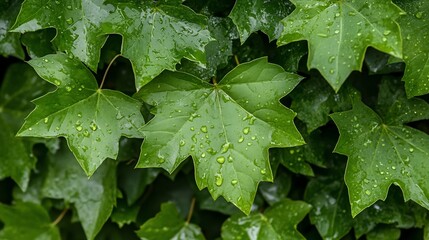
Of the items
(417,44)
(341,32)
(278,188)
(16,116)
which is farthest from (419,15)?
(16,116)

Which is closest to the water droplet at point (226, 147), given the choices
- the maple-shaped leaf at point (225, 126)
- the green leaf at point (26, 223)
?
the maple-shaped leaf at point (225, 126)

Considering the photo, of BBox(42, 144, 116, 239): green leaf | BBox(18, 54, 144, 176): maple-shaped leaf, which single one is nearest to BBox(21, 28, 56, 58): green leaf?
BBox(18, 54, 144, 176): maple-shaped leaf

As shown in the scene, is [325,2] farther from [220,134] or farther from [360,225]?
[360,225]

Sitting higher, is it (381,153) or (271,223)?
(381,153)

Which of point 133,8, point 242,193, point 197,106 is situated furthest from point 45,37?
point 242,193

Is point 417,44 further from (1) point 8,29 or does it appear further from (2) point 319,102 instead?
(1) point 8,29

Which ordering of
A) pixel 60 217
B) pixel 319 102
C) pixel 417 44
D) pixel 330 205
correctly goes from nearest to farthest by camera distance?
1. pixel 417 44
2. pixel 319 102
3. pixel 330 205
4. pixel 60 217
